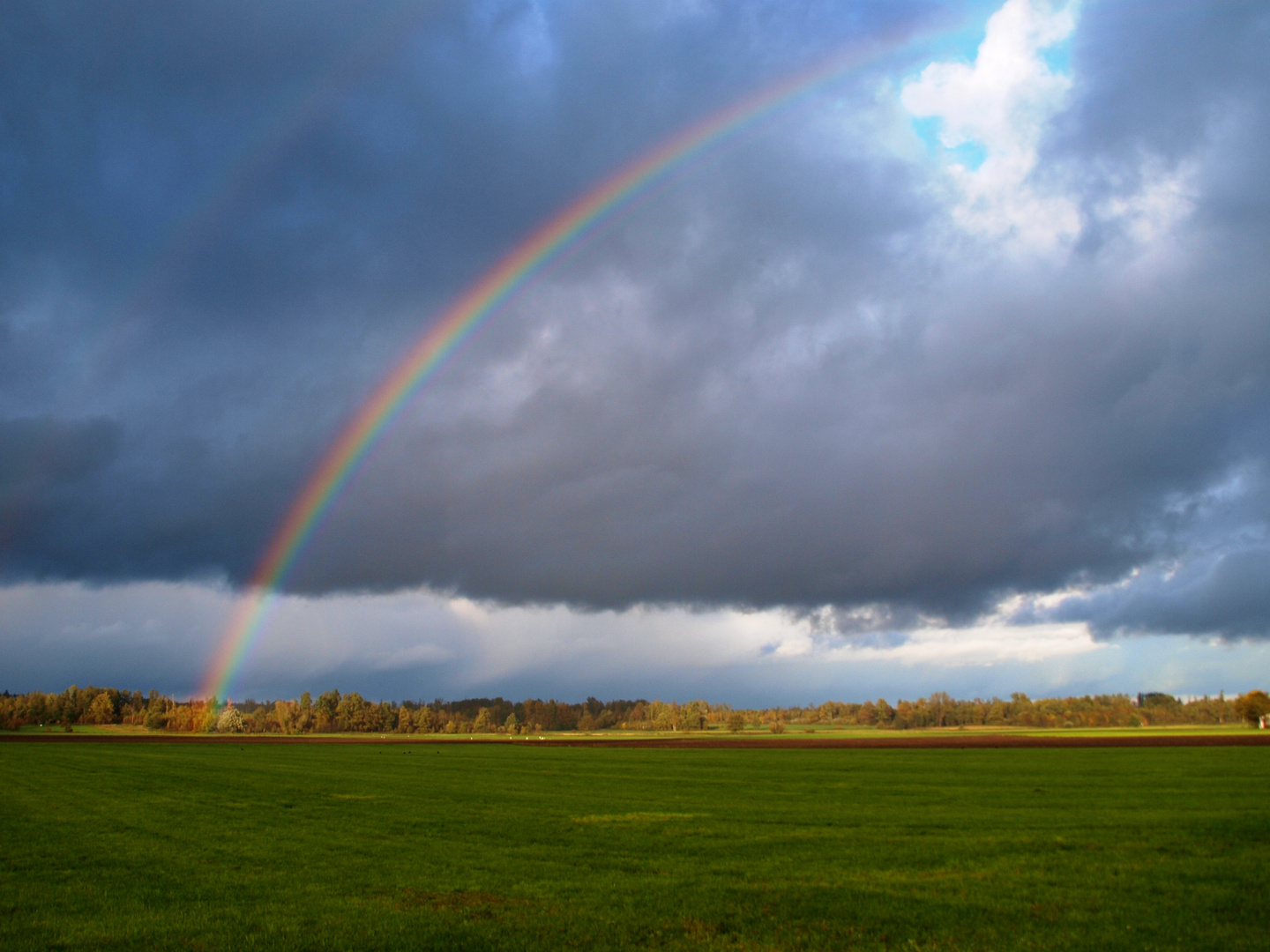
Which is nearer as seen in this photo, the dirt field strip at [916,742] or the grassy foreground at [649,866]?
the grassy foreground at [649,866]

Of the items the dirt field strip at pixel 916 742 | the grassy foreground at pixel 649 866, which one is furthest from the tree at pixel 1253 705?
the grassy foreground at pixel 649 866

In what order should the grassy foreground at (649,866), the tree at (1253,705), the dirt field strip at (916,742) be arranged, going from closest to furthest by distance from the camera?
the grassy foreground at (649,866), the dirt field strip at (916,742), the tree at (1253,705)

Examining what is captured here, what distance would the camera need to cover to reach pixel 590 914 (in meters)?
16.9

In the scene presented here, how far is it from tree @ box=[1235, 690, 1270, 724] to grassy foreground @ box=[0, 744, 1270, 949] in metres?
131

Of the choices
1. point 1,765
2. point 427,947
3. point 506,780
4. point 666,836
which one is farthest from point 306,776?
point 427,947

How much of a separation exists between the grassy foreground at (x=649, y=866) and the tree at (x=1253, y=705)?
131070mm

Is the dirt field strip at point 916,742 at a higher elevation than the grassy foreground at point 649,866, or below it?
below

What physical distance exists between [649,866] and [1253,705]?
561 ft

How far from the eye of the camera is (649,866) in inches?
868

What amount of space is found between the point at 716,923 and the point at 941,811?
20172mm

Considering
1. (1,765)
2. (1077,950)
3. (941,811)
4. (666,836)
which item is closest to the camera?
(1077,950)

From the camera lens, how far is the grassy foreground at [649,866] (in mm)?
15406

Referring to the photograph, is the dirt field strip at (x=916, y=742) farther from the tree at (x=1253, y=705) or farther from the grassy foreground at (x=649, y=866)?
the grassy foreground at (x=649, y=866)

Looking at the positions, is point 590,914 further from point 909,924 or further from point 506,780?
point 506,780
